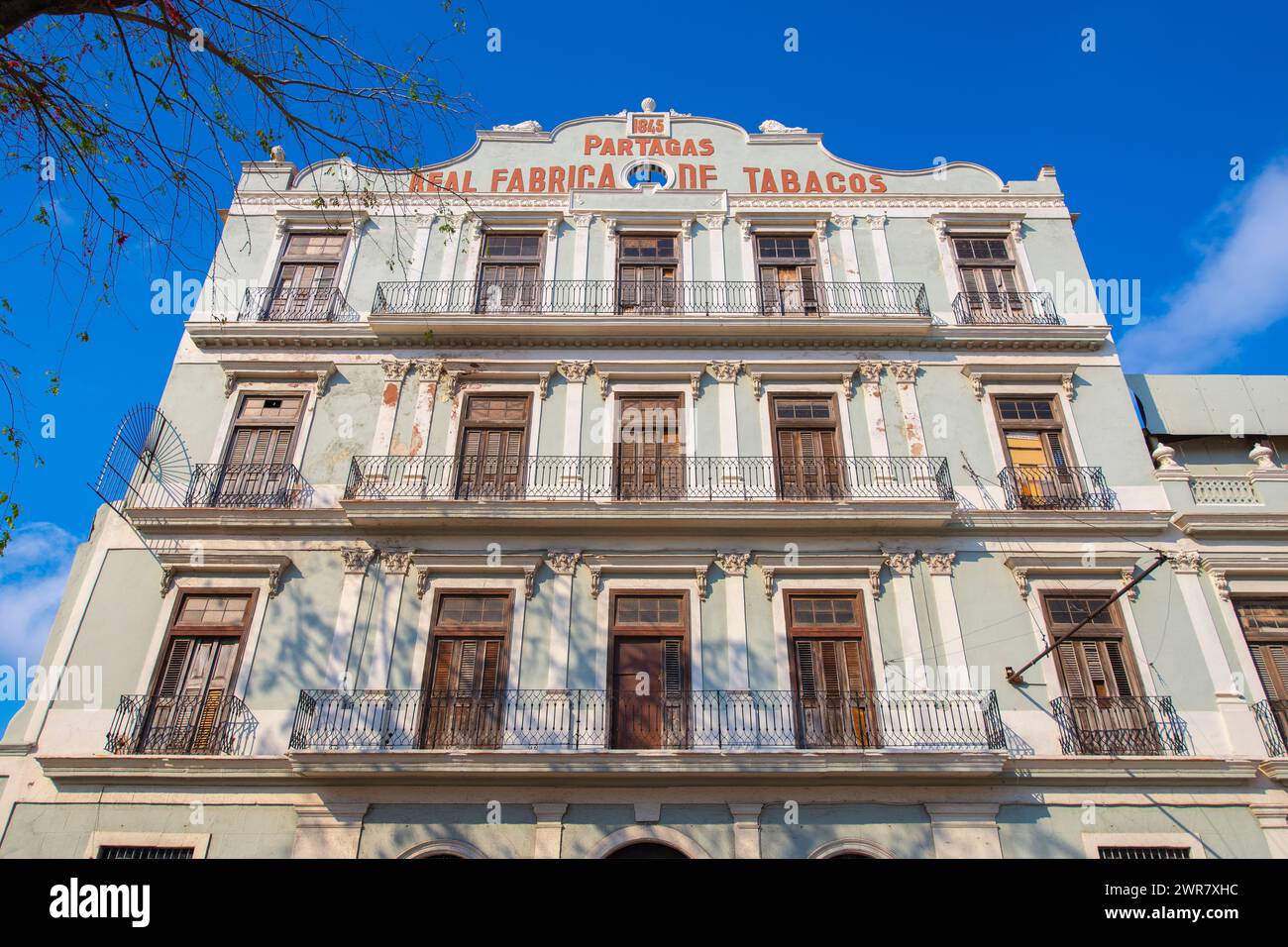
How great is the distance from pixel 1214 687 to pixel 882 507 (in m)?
5.28

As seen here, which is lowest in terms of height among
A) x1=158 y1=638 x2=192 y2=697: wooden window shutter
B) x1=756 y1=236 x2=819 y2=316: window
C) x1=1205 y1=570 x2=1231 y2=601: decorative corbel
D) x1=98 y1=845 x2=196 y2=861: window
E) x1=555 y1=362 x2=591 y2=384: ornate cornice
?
x1=98 y1=845 x2=196 y2=861: window

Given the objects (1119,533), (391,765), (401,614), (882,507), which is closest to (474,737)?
(391,765)

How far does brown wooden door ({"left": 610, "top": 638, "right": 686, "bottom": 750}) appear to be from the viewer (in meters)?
12.6

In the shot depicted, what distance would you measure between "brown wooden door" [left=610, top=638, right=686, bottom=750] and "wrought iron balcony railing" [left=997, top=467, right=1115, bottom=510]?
19.9 ft

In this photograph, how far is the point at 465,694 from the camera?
42.4 ft

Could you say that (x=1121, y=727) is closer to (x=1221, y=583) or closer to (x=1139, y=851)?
(x=1139, y=851)

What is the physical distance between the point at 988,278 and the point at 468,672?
12185mm

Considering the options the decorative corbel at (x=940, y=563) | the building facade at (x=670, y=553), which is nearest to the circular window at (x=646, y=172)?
the building facade at (x=670, y=553)

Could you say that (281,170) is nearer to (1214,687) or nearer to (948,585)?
(948,585)

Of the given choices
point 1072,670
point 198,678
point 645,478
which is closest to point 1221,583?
point 1072,670

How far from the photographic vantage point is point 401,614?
44.5ft

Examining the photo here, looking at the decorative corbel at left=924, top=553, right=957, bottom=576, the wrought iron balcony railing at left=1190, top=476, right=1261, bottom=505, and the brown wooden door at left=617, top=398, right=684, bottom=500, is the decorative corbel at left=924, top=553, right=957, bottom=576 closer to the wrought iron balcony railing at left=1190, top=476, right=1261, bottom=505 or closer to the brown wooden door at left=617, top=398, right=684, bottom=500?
the brown wooden door at left=617, top=398, right=684, bottom=500

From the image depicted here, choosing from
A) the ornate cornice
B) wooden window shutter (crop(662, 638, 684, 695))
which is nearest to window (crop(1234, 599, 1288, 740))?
wooden window shutter (crop(662, 638, 684, 695))

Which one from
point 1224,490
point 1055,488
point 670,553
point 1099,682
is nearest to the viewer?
point 1099,682
